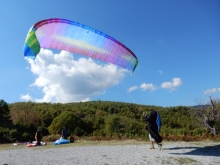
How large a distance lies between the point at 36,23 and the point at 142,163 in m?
7.44

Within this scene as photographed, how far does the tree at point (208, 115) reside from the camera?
81.7 ft

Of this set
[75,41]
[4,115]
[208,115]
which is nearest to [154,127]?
[75,41]

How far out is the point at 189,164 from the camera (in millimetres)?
8383

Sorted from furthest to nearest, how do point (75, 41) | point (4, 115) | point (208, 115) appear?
point (4, 115), point (208, 115), point (75, 41)

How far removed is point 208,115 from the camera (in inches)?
1117

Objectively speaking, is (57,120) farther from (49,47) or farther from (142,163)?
A: (142,163)

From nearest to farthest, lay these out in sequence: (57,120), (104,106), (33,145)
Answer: (33,145)
(57,120)
(104,106)

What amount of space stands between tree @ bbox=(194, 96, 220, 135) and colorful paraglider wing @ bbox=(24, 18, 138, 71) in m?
16.5

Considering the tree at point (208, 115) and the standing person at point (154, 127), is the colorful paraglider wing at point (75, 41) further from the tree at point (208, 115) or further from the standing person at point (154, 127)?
the tree at point (208, 115)

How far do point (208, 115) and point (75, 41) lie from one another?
2264 cm

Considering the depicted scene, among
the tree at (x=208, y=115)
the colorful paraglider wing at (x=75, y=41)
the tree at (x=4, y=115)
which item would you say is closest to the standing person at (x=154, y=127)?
the colorful paraglider wing at (x=75, y=41)

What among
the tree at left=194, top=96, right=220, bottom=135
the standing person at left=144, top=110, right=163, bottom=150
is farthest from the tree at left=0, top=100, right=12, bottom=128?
the standing person at left=144, top=110, right=163, bottom=150

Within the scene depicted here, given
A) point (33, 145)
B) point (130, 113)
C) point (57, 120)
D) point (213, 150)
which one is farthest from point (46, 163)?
point (130, 113)

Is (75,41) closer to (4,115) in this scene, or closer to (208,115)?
(208,115)
